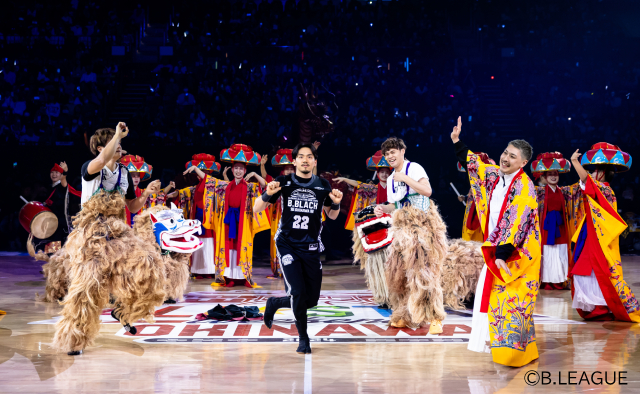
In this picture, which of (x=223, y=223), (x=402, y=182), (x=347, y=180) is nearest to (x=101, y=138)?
(x=402, y=182)

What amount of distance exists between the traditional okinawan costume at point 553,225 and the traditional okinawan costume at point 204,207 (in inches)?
196

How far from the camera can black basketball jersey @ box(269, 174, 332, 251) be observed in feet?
13.6

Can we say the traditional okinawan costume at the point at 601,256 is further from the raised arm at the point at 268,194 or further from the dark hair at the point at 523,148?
the raised arm at the point at 268,194

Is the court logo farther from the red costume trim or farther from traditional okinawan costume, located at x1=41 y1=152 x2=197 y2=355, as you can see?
the red costume trim

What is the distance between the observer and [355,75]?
14.0 meters

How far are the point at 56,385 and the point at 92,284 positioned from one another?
0.79m

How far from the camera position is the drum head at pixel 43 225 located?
8.27 metres

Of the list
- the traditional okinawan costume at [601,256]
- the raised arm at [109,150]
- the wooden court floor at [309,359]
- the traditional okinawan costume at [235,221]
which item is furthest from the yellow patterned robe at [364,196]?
the raised arm at [109,150]

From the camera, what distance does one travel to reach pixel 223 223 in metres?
8.51

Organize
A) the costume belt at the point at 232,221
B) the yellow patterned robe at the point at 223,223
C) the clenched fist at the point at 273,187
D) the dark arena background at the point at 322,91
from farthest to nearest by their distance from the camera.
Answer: the dark arena background at the point at 322,91 → the costume belt at the point at 232,221 → the yellow patterned robe at the point at 223,223 → the clenched fist at the point at 273,187

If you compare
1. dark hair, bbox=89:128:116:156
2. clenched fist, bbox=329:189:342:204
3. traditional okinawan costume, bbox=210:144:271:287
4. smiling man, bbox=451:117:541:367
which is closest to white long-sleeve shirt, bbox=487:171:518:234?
smiling man, bbox=451:117:541:367

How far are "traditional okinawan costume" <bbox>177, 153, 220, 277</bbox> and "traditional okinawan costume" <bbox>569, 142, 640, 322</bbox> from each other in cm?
535

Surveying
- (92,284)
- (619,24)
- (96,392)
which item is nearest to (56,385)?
(96,392)

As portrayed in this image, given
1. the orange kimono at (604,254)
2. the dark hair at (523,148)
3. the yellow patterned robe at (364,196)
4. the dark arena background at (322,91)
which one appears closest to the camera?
the dark hair at (523,148)
